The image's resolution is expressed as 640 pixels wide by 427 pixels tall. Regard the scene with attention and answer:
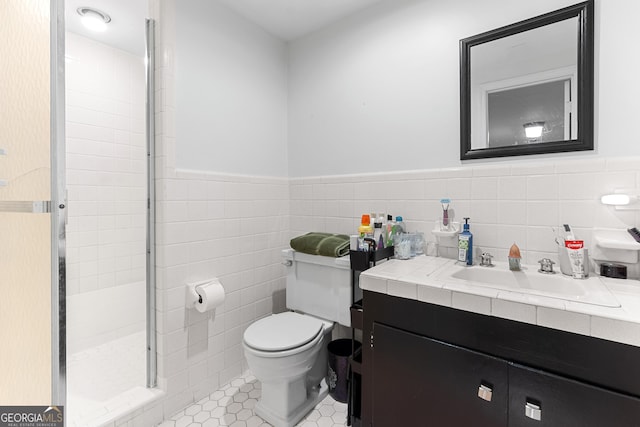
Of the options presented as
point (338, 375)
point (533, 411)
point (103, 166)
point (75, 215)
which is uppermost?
point (103, 166)

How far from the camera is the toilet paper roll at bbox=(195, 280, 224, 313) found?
1.57 metres

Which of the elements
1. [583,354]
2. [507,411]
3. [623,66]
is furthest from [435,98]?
[507,411]

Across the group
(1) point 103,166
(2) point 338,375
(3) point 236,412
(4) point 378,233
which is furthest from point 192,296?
(1) point 103,166

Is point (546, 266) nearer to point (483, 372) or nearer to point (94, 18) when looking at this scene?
point (483, 372)

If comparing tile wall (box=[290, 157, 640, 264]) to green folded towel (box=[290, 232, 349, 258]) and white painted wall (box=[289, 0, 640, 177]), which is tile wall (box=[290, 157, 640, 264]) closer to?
white painted wall (box=[289, 0, 640, 177])

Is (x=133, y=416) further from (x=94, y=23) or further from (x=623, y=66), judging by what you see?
(x=623, y=66)

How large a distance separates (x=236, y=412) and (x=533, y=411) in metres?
1.39

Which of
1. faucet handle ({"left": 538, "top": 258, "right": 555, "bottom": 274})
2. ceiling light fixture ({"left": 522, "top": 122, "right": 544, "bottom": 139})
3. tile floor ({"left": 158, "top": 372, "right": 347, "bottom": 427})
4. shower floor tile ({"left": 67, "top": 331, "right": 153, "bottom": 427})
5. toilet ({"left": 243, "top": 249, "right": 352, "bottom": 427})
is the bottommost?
tile floor ({"left": 158, "top": 372, "right": 347, "bottom": 427})

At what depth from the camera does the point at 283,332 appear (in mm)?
1508

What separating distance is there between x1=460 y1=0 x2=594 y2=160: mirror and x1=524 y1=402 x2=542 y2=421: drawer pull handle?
3.46ft

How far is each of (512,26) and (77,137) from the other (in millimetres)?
2775

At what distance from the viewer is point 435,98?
5.30 feet

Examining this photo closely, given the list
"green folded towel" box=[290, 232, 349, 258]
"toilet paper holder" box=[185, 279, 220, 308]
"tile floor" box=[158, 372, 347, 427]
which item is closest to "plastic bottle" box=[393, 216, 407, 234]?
"green folded towel" box=[290, 232, 349, 258]

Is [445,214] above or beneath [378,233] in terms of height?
above
